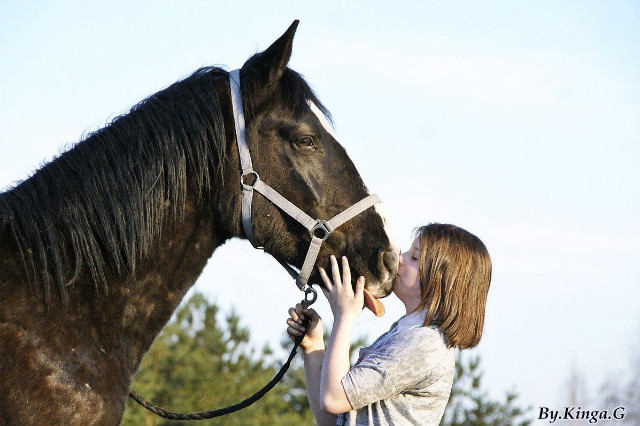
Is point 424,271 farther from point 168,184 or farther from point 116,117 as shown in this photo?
point 116,117

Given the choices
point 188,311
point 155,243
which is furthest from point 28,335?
point 188,311

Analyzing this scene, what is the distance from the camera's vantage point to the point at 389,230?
340 centimetres

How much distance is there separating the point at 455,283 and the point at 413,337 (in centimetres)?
32

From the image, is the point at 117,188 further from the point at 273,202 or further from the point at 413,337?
the point at 413,337

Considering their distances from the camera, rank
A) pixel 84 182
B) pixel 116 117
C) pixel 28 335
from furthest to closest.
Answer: pixel 116 117 < pixel 84 182 < pixel 28 335

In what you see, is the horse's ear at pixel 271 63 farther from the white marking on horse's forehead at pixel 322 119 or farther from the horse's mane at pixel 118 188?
the white marking on horse's forehead at pixel 322 119

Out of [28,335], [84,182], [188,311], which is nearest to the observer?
[28,335]

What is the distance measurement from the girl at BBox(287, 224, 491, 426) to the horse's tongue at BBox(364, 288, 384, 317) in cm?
7

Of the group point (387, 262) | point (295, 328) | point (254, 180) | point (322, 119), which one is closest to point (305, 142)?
point (322, 119)

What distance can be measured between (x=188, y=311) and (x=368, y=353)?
15079 mm

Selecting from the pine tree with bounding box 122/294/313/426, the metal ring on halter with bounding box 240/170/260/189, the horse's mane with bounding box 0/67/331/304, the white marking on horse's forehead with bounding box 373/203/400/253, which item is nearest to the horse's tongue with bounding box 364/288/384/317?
the white marking on horse's forehead with bounding box 373/203/400/253

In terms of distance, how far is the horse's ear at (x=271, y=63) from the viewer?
3.32 metres

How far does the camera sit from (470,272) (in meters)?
3.31

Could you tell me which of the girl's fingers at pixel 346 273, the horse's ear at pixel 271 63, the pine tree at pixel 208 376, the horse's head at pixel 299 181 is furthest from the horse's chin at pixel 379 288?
the pine tree at pixel 208 376
